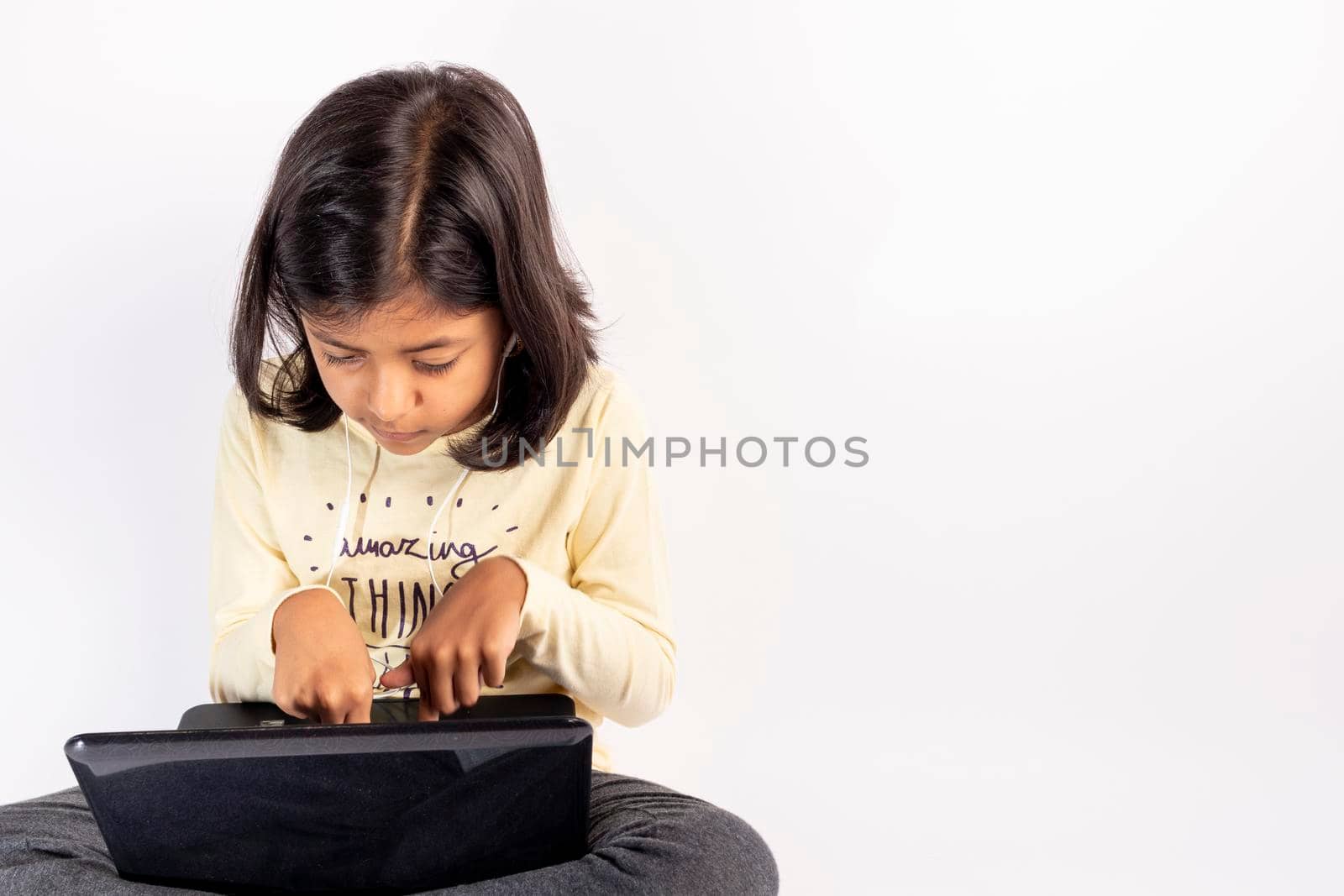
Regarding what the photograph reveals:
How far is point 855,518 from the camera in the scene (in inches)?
54.3

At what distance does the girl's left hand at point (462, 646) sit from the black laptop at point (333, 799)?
15 centimetres

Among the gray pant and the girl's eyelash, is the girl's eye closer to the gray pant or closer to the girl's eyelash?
the girl's eyelash

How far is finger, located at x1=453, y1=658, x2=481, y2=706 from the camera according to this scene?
2.95 feet

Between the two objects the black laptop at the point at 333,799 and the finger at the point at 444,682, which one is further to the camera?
the finger at the point at 444,682

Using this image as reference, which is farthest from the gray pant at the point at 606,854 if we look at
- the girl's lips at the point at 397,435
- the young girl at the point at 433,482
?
the girl's lips at the point at 397,435

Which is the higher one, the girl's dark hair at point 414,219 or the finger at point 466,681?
the girl's dark hair at point 414,219

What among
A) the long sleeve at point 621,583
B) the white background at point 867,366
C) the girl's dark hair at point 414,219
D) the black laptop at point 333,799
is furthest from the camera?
the white background at point 867,366

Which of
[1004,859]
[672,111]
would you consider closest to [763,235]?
[672,111]

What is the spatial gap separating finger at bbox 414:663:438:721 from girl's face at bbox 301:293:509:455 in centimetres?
17

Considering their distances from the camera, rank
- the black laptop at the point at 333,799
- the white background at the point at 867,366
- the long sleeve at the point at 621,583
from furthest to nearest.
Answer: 1. the white background at the point at 867,366
2. the long sleeve at the point at 621,583
3. the black laptop at the point at 333,799

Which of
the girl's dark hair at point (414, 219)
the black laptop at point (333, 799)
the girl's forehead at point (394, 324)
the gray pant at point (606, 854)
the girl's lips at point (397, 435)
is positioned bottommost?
the gray pant at point (606, 854)

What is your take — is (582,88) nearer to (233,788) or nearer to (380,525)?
(380,525)

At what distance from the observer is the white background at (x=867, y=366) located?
4.07ft

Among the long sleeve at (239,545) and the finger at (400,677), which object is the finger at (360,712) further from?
the long sleeve at (239,545)
